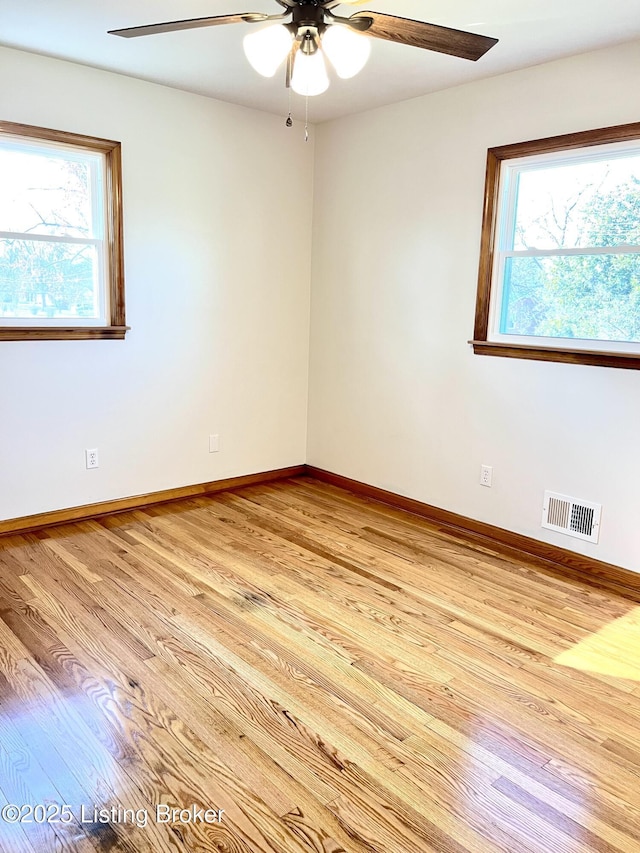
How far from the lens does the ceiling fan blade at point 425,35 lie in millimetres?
1900

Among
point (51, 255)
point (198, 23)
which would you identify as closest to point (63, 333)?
point (51, 255)

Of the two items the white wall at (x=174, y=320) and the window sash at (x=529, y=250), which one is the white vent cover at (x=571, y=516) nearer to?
the window sash at (x=529, y=250)

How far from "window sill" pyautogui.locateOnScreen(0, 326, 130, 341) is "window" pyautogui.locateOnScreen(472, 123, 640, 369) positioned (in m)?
2.16

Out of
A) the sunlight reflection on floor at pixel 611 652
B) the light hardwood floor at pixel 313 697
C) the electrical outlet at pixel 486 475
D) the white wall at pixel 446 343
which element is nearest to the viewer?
the light hardwood floor at pixel 313 697

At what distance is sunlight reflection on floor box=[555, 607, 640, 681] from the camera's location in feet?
8.12

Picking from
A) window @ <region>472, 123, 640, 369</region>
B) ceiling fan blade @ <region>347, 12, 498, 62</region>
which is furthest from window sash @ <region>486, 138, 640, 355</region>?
ceiling fan blade @ <region>347, 12, 498, 62</region>

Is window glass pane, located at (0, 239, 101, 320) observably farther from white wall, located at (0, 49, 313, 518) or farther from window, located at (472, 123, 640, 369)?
window, located at (472, 123, 640, 369)

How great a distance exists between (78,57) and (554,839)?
3.96 meters

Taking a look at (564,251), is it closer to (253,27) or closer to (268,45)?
(253,27)

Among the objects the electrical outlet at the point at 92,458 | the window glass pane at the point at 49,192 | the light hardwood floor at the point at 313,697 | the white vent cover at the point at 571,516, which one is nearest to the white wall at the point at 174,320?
the electrical outlet at the point at 92,458

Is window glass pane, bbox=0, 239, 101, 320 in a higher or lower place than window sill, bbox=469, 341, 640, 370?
higher

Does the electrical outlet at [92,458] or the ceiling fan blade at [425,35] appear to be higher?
the ceiling fan blade at [425,35]

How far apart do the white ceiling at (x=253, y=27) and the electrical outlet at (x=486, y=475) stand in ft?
7.11

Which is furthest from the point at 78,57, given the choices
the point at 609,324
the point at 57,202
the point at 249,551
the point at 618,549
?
the point at 618,549
